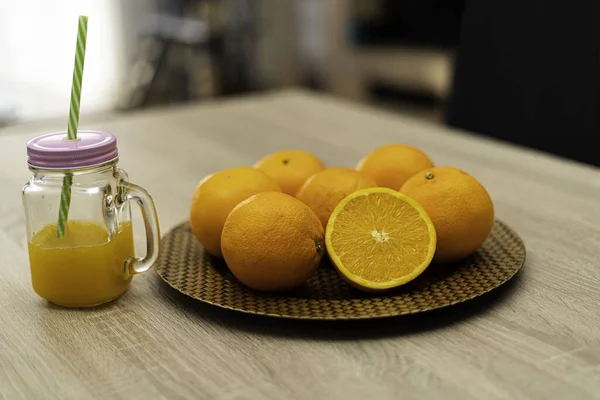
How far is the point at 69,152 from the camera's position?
683mm

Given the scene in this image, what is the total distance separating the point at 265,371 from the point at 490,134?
129 centimetres

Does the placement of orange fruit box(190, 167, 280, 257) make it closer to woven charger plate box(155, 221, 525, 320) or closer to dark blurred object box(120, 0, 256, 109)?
woven charger plate box(155, 221, 525, 320)

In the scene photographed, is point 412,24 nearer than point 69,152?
No

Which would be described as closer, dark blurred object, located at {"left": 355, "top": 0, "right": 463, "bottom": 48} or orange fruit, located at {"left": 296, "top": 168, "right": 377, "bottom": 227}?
orange fruit, located at {"left": 296, "top": 168, "right": 377, "bottom": 227}

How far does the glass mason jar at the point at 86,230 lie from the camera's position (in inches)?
28.1

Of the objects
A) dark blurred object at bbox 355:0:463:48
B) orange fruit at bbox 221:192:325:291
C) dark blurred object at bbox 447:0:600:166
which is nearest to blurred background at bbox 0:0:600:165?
dark blurred object at bbox 355:0:463:48

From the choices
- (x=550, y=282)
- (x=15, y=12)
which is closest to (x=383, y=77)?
(x=15, y=12)

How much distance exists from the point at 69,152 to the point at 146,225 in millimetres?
109

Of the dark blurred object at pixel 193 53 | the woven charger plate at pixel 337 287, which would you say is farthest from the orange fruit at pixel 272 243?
the dark blurred object at pixel 193 53

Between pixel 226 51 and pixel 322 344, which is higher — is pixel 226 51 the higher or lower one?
the lower one

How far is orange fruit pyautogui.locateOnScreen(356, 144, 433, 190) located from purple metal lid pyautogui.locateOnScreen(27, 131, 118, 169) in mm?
310

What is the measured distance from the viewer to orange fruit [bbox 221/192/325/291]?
70cm

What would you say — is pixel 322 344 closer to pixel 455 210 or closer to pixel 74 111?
pixel 455 210

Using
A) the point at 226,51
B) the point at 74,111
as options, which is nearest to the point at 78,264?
the point at 74,111
